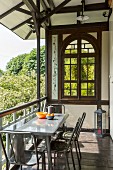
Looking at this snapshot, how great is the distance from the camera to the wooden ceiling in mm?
4759

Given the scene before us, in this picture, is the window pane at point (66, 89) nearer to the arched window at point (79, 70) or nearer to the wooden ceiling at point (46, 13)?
the arched window at point (79, 70)

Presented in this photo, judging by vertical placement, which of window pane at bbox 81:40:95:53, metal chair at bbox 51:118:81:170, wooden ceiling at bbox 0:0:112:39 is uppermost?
wooden ceiling at bbox 0:0:112:39

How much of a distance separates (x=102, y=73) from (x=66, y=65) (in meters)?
1.07

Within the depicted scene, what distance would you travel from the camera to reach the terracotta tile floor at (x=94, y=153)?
370 centimetres

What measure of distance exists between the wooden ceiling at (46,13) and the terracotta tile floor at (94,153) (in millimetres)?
2996

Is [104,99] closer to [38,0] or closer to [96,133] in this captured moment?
[96,133]

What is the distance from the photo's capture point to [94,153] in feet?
14.3

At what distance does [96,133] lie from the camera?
5.88 metres

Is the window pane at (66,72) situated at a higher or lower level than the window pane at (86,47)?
lower

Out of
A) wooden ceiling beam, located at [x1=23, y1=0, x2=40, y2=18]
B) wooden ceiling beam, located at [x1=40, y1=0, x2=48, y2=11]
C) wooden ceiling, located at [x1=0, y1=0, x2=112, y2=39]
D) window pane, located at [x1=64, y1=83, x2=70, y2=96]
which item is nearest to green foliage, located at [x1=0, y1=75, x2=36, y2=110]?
wooden ceiling, located at [x1=0, y1=0, x2=112, y2=39]

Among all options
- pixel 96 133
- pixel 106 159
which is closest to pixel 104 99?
pixel 96 133

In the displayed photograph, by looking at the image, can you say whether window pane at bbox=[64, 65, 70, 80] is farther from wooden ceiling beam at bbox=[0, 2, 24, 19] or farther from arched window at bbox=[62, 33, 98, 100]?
wooden ceiling beam at bbox=[0, 2, 24, 19]

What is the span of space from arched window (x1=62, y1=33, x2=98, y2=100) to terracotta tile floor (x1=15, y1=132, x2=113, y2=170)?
122 centimetres

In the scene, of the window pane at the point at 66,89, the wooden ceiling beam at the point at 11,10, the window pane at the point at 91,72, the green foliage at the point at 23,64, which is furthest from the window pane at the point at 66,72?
the green foliage at the point at 23,64
